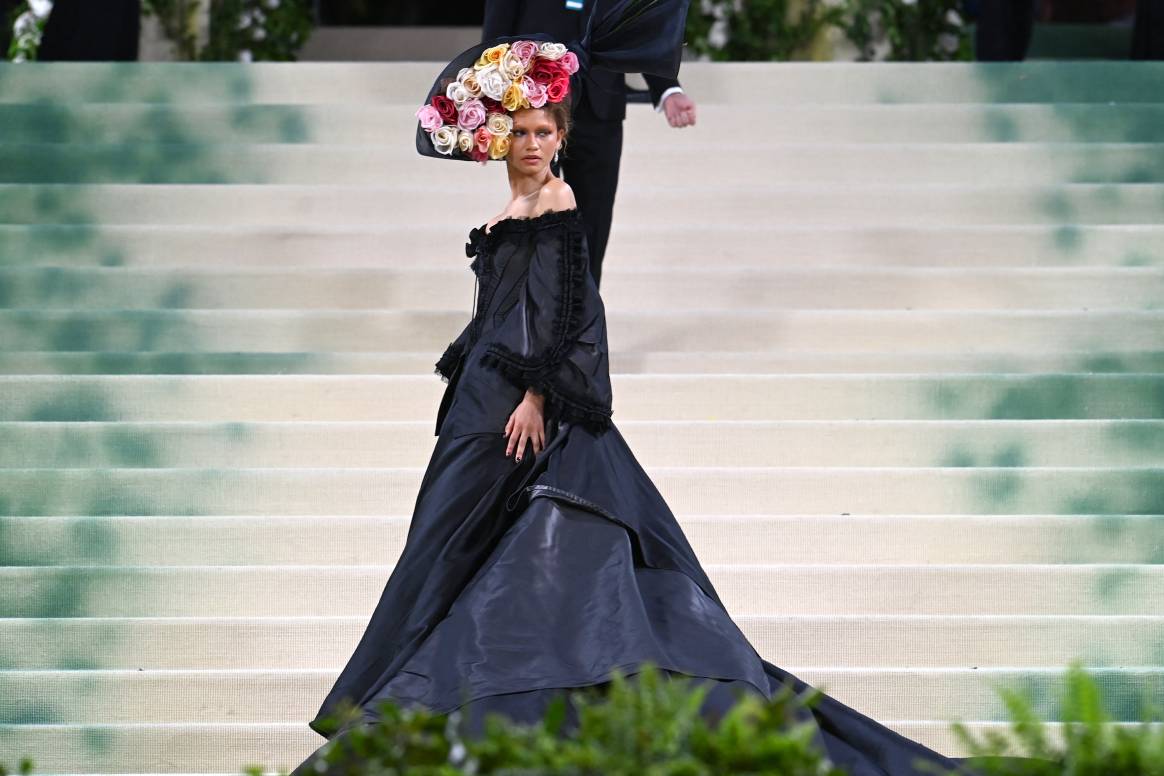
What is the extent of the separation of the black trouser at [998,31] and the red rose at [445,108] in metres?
4.37

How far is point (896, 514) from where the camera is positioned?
14.7 ft

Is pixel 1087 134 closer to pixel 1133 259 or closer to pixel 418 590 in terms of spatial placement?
pixel 1133 259

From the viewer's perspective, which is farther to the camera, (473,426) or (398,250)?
(398,250)

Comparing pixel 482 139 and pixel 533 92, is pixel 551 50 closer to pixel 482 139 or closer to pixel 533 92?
pixel 533 92

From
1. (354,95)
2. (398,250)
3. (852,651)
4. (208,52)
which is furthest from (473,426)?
(208,52)

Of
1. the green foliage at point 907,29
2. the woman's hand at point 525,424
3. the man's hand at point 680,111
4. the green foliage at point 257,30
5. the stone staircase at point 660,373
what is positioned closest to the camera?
the woman's hand at point 525,424

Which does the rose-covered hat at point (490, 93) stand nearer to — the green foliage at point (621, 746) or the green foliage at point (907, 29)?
the green foliage at point (621, 746)

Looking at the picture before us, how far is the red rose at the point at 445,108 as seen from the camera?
3406 millimetres

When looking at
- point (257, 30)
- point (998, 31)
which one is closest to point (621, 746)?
point (998, 31)

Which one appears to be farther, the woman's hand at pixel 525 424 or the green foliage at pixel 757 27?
the green foliage at pixel 757 27

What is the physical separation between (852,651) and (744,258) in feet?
6.67

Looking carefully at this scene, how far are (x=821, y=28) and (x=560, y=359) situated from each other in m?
5.12

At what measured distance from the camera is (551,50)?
334cm

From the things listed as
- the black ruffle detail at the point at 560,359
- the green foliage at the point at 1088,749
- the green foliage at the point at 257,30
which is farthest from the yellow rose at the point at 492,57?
the green foliage at the point at 257,30
